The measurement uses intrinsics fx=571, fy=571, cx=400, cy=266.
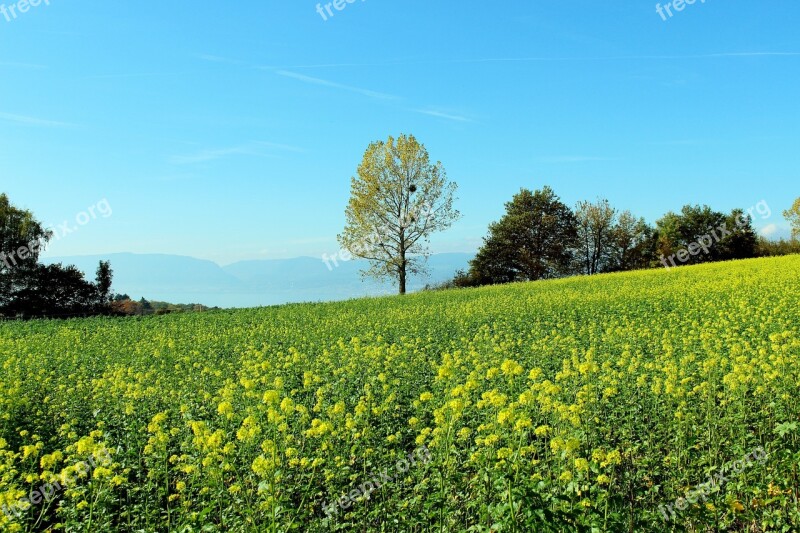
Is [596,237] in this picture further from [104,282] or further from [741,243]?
[104,282]

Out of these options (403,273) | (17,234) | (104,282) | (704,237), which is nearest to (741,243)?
(704,237)

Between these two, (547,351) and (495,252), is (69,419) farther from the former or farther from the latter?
(495,252)

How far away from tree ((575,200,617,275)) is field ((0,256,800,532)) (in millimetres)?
60709

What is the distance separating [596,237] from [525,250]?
503 inches

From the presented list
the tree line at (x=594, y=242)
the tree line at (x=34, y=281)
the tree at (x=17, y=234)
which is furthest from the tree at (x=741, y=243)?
the tree at (x=17, y=234)

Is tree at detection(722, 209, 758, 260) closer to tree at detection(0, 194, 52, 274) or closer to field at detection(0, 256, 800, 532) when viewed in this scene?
field at detection(0, 256, 800, 532)

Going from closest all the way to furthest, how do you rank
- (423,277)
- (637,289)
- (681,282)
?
1. (637,289)
2. (681,282)
3. (423,277)

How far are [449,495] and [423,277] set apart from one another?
150 feet

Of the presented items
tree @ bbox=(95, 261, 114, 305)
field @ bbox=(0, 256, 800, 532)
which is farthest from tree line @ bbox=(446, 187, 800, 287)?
field @ bbox=(0, 256, 800, 532)

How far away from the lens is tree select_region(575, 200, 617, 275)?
75.6m

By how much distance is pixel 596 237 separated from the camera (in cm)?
7600

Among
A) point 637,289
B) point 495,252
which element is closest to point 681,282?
point 637,289

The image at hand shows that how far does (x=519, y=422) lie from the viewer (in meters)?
5.45

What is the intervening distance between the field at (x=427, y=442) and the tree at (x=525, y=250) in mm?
52541
